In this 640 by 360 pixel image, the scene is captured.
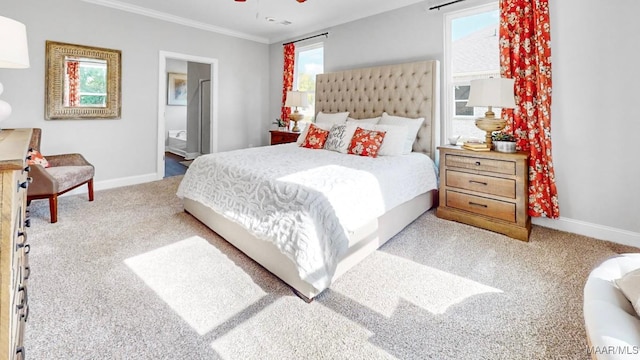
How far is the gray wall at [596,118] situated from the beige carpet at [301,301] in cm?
29

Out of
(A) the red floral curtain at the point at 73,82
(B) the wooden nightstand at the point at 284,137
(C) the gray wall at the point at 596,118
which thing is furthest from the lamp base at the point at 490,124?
(A) the red floral curtain at the point at 73,82

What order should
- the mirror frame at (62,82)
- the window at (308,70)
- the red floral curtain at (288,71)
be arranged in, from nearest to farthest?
the mirror frame at (62,82) < the window at (308,70) < the red floral curtain at (288,71)

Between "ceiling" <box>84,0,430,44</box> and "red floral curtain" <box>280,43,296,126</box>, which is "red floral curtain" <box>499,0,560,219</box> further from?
"red floral curtain" <box>280,43,296,126</box>

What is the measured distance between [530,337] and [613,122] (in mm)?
2223

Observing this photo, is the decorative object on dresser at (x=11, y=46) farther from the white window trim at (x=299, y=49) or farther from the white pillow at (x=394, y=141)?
the white window trim at (x=299, y=49)

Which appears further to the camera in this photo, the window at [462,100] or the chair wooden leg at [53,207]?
the window at [462,100]

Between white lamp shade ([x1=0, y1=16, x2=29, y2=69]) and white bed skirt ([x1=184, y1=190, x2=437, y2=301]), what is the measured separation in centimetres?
159

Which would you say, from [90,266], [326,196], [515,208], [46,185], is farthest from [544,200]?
[46,185]

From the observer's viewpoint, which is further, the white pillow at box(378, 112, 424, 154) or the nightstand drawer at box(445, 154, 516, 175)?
the white pillow at box(378, 112, 424, 154)

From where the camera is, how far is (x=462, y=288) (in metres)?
1.98

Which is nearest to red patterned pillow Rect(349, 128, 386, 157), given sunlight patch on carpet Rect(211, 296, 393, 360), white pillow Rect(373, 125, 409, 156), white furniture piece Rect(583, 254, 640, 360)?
white pillow Rect(373, 125, 409, 156)

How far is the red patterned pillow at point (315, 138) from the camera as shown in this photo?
3.77 m

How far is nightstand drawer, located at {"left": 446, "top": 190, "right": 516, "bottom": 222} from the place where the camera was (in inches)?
110

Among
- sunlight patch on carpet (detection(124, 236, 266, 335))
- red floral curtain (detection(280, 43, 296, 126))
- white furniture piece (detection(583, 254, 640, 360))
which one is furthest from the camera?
red floral curtain (detection(280, 43, 296, 126))
